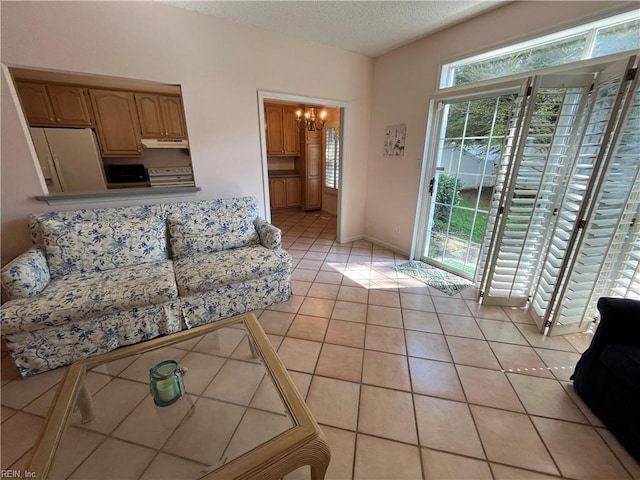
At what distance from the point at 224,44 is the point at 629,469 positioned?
382 cm

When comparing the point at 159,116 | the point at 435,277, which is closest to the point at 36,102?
the point at 159,116

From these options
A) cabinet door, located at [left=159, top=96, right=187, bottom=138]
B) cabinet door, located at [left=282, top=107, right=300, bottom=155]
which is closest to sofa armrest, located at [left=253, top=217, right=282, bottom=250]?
cabinet door, located at [left=159, top=96, right=187, bottom=138]

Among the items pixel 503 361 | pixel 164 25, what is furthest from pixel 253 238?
pixel 503 361

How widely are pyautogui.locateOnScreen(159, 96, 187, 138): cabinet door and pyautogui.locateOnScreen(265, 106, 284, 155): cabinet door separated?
1.65 m

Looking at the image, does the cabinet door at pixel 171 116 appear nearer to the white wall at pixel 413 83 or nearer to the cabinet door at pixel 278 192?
the cabinet door at pixel 278 192

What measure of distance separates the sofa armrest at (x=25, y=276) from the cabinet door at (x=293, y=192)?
13.9ft

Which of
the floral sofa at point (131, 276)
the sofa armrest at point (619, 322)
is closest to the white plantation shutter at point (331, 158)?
the floral sofa at point (131, 276)

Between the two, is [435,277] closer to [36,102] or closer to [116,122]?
[116,122]

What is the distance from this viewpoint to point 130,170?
3.81 metres

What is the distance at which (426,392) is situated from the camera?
144 centimetres

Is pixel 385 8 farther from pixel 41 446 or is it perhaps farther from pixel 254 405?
pixel 41 446

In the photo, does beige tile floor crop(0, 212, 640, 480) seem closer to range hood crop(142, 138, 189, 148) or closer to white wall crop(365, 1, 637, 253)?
white wall crop(365, 1, 637, 253)

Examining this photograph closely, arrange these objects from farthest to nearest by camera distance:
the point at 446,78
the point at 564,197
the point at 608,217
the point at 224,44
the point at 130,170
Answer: the point at 130,170, the point at 446,78, the point at 224,44, the point at 564,197, the point at 608,217

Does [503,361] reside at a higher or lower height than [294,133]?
lower
